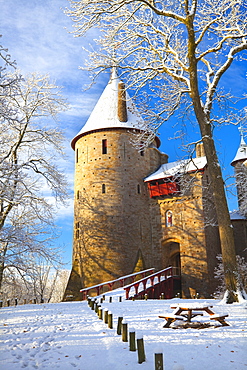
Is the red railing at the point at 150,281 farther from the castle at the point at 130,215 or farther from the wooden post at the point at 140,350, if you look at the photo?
the wooden post at the point at 140,350

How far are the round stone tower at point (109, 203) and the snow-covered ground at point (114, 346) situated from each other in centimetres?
1469

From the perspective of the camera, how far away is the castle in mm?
22531

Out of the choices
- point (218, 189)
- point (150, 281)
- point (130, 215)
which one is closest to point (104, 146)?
point (130, 215)

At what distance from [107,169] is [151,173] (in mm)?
3576

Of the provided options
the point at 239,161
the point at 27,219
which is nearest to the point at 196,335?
the point at 27,219

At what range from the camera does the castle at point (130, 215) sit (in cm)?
2253

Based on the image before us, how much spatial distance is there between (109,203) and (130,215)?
64.8 inches

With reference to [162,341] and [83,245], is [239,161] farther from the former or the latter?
[162,341]

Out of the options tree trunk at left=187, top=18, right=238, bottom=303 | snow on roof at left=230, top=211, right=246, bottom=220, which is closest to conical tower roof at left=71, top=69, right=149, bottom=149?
snow on roof at left=230, top=211, right=246, bottom=220

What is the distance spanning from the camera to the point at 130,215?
24.0 meters

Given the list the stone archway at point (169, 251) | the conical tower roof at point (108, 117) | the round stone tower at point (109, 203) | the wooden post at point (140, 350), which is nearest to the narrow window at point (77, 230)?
the round stone tower at point (109, 203)

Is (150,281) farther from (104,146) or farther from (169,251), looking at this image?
(104,146)

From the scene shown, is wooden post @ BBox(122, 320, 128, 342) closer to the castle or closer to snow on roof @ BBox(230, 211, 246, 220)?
the castle

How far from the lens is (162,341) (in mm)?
5961
